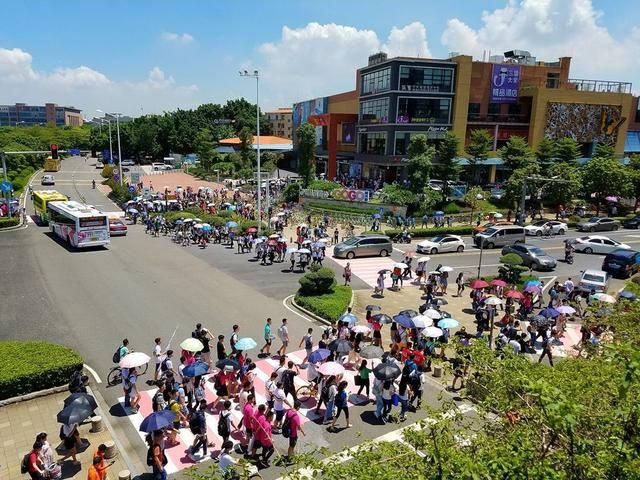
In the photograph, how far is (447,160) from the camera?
5144 cm

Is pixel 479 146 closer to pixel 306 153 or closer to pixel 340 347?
pixel 306 153

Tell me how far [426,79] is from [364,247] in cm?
3103

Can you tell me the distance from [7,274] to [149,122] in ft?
294

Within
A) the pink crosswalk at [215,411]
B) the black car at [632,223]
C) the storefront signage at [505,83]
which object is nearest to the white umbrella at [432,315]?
the pink crosswalk at [215,411]

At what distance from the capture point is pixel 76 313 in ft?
69.1

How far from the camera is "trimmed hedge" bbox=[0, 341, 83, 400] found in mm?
13859

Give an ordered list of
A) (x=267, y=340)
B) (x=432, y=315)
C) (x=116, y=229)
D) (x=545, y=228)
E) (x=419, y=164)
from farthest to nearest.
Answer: (x=419, y=164)
(x=545, y=228)
(x=116, y=229)
(x=432, y=315)
(x=267, y=340)

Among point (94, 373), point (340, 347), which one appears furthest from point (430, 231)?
point (94, 373)

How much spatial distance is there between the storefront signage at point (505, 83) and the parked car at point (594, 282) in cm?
3985

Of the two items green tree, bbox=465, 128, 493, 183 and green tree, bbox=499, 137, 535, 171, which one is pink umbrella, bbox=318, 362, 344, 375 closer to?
green tree, bbox=465, 128, 493, 183

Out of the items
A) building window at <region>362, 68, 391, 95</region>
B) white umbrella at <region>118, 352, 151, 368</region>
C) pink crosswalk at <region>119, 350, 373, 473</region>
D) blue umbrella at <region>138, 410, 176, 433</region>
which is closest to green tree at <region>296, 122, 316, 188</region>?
building window at <region>362, 68, 391, 95</region>

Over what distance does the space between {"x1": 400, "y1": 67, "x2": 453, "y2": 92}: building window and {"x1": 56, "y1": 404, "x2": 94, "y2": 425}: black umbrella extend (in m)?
51.7

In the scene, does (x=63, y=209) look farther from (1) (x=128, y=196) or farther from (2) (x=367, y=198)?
(2) (x=367, y=198)

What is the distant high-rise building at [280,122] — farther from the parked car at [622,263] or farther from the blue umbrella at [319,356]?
the blue umbrella at [319,356]
